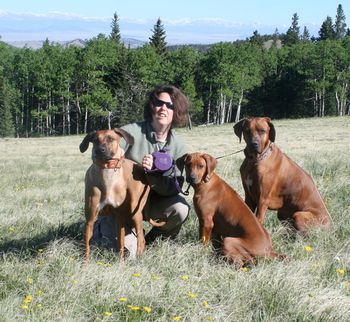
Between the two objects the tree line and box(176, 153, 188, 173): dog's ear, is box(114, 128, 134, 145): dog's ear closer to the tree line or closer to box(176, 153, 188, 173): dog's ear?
box(176, 153, 188, 173): dog's ear

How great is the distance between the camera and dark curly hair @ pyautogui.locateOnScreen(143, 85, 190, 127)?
5.60 metres

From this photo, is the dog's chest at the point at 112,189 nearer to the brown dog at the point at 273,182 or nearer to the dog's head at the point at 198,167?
the dog's head at the point at 198,167

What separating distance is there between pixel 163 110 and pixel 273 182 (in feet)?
4.60

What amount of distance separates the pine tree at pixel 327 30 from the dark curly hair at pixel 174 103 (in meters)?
93.7

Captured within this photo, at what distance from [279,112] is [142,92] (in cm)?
2166

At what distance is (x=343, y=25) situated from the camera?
10106cm

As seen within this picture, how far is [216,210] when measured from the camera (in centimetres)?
514

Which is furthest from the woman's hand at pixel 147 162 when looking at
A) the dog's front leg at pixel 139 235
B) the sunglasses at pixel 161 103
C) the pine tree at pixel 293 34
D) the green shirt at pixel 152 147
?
the pine tree at pixel 293 34

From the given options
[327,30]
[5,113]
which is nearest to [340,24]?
[327,30]

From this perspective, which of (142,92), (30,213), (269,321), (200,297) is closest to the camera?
(269,321)

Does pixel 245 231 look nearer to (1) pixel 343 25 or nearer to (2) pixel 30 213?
(2) pixel 30 213

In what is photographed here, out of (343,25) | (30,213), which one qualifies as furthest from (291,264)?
(343,25)

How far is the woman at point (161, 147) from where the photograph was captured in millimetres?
5480

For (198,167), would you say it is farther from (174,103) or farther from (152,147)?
(174,103)
